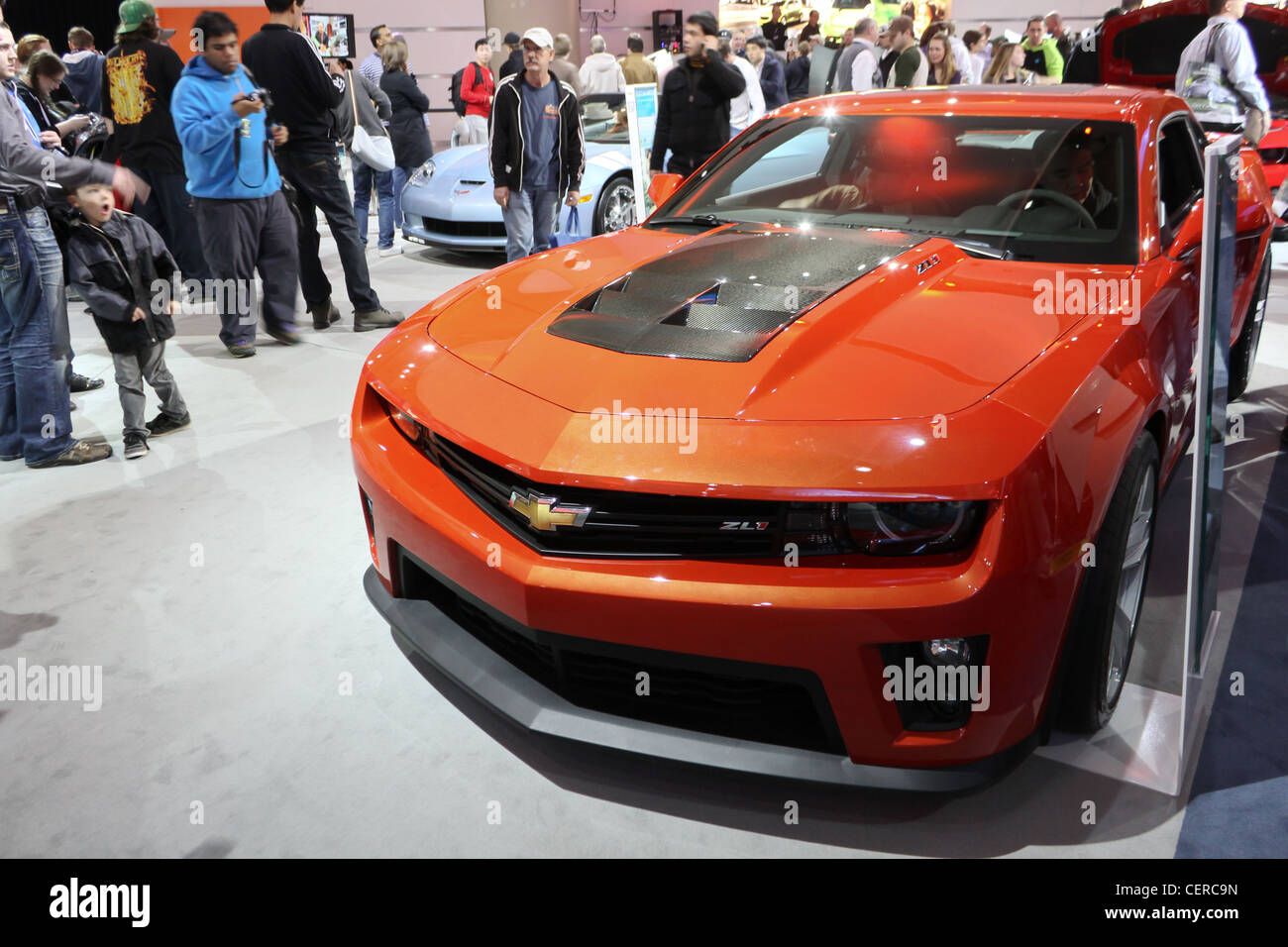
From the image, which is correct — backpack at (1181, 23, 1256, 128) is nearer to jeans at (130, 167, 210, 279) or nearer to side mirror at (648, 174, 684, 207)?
side mirror at (648, 174, 684, 207)

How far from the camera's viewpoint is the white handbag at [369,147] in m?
7.13

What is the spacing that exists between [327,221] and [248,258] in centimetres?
63

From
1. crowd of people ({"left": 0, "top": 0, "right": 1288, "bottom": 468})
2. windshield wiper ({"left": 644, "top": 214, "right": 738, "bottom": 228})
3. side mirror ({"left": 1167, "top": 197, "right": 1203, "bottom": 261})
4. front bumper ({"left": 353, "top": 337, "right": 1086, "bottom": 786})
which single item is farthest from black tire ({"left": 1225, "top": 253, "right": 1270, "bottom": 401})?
front bumper ({"left": 353, "top": 337, "right": 1086, "bottom": 786})

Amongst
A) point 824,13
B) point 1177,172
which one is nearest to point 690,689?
point 1177,172

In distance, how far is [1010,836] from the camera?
1898mm

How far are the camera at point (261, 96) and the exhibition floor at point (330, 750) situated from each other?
7.71ft

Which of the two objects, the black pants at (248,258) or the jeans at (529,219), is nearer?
the black pants at (248,258)

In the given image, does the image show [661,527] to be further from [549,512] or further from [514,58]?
[514,58]

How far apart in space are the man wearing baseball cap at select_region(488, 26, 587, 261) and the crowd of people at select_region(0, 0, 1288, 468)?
11 millimetres

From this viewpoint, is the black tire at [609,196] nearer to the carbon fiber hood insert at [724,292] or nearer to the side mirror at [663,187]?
the side mirror at [663,187]

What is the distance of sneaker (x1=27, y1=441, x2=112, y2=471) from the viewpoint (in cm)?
390

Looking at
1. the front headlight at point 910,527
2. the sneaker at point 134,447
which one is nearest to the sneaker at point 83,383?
the sneaker at point 134,447
